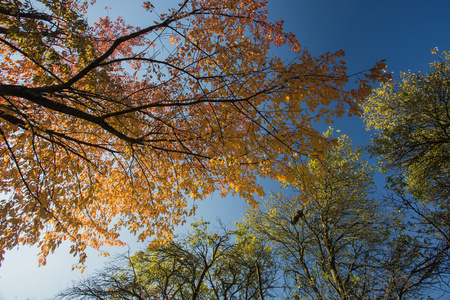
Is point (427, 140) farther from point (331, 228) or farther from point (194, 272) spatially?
point (194, 272)

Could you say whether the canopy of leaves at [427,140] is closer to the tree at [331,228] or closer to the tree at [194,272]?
the tree at [331,228]

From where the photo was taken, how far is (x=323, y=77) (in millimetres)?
2848

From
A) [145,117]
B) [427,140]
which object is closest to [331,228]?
[427,140]

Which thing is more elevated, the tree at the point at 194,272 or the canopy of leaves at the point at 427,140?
the canopy of leaves at the point at 427,140

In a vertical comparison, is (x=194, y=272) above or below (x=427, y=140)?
below

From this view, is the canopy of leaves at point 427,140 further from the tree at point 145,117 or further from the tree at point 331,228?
the tree at point 145,117

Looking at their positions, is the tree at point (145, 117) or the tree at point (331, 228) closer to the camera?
the tree at point (145, 117)

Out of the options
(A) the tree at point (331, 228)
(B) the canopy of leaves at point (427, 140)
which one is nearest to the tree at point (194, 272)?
(A) the tree at point (331, 228)

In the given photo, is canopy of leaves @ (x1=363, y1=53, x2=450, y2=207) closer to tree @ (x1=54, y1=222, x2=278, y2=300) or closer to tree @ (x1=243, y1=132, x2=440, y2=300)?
tree @ (x1=243, y1=132, x2=440, y2=300)

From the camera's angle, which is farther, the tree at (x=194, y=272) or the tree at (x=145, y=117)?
the tree at (x=194, y=272)

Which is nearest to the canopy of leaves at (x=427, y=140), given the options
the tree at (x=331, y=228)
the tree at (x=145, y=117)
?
the tree at (x=331, y=228)

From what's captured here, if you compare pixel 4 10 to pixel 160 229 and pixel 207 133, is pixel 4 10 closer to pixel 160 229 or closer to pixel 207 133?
pixel 207 133

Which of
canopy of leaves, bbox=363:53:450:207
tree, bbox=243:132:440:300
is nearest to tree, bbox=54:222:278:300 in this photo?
tree, bbox=243:132:440:300

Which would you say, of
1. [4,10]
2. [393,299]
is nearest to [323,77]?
[393,299]
